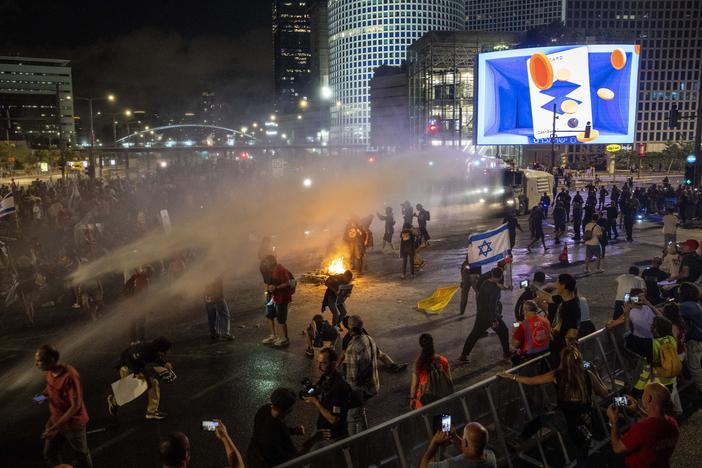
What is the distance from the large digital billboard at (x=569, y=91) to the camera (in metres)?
40.2

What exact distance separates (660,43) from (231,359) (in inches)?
5145

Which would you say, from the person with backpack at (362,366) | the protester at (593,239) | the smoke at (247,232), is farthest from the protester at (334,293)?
the protester at (593,239)

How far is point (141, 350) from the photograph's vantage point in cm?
657

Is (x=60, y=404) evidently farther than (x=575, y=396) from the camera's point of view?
Yes

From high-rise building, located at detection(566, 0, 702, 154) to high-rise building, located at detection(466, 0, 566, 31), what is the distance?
203 feet

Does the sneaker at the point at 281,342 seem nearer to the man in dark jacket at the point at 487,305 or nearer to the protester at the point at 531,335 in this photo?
the man in dark jacket at the point at 487,305

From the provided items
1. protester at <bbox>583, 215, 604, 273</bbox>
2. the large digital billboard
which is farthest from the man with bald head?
the large digital billboard

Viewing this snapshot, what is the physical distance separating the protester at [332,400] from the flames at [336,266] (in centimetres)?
922

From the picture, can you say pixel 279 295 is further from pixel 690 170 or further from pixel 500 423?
pixel 690 170

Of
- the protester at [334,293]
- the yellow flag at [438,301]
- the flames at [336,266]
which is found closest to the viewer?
the protester at [334,293]

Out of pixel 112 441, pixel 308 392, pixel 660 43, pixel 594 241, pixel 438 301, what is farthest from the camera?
pixel 660 43

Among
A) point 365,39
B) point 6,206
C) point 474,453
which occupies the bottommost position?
point 474,453

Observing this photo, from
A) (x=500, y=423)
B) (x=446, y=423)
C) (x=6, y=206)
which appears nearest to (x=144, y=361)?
(x=500, y=423)

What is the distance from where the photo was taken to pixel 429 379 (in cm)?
559
